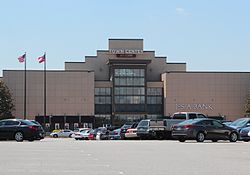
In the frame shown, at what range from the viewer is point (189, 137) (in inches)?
1230

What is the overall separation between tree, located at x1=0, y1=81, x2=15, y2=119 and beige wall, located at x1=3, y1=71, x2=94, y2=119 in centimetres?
804

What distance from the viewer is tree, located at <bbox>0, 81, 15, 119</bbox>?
325ft

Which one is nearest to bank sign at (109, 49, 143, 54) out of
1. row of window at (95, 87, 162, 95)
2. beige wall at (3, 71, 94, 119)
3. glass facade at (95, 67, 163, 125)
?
glass facade at (95, 67, 163, 125)

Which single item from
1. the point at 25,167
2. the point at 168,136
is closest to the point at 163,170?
the point at 25,167

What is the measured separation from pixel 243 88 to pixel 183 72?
43.1 feet

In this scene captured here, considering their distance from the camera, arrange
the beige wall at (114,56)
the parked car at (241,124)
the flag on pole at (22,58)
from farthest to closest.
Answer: the beige wall at (114,56)
the flag on pole at (22,58)
the parked car at (241,124)

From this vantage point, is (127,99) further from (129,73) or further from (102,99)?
(129,73)

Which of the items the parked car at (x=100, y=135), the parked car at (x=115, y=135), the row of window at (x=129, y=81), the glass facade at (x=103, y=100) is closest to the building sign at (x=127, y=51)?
the row of window at (x=129, y=81)

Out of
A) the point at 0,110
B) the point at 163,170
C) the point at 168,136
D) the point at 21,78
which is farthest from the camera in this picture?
the point at 21,78

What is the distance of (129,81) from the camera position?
117 metres

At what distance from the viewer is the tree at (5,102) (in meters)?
99.1

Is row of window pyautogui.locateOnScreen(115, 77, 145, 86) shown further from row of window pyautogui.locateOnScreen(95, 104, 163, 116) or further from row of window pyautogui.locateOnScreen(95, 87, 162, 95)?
row of window pyautogui.locateOnScreen(95, 104, 163, 116)

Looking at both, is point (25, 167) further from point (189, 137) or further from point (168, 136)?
point (168, 136)

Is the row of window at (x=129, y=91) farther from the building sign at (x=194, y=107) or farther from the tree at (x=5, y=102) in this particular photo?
the tree at (x=5, y=102)
